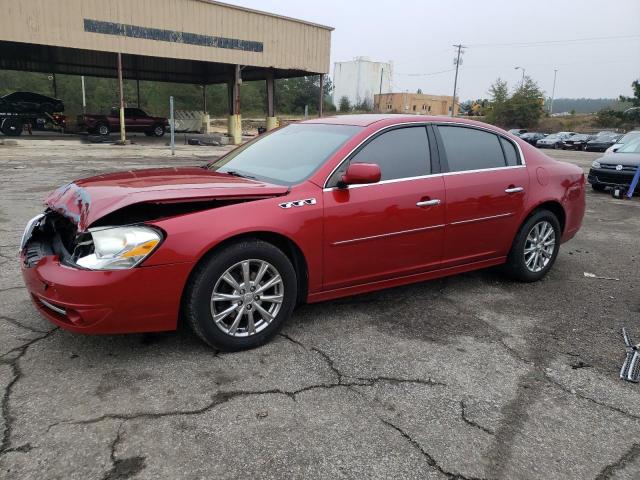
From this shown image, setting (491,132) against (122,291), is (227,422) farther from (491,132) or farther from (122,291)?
(491,132)

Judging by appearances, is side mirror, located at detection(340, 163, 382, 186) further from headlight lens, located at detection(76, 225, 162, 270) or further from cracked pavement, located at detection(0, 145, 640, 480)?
headlight lens, located at detection(76, 225, 162, 270)

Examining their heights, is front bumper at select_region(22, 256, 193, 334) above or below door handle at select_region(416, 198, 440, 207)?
below

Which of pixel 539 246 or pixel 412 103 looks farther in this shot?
pixel 412 103

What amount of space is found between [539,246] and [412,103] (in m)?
81.8

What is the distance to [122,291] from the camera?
2902 millimetres

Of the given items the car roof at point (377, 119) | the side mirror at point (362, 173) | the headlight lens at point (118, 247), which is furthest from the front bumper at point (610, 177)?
the headlight lens at point (118, 247)

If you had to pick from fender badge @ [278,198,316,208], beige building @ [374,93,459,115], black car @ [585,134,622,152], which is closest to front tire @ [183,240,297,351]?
fender badge @ [278,198,316,208]

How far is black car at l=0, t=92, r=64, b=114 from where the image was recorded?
2559 cm

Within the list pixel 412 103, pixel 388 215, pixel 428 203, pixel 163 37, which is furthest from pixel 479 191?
pixel 412 103

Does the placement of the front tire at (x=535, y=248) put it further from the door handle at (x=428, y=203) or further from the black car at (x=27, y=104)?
the black car at (x=27, y=104)

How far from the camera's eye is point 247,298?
10.8 ft

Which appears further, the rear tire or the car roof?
the rear tire

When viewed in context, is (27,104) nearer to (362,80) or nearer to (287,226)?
(287,226)

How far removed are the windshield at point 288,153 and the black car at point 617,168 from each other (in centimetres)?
1016
